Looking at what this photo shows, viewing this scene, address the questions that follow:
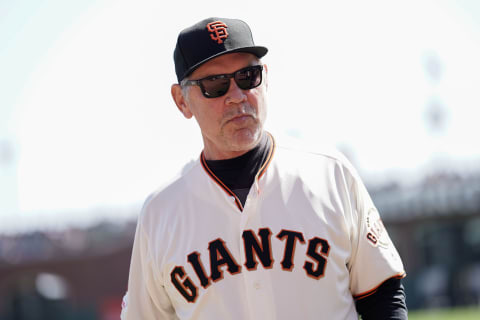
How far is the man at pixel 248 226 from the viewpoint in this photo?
291 cm

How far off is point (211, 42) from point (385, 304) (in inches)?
48.6

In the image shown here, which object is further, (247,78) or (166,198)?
(166,198)

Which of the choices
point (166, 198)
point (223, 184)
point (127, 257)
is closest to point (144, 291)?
point (166, 198)

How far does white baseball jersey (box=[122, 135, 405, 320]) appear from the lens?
2.90 metres

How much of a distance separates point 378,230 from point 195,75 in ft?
3.21

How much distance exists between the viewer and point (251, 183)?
10.2ft

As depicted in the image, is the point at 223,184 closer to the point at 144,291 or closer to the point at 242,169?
the point at 242,169

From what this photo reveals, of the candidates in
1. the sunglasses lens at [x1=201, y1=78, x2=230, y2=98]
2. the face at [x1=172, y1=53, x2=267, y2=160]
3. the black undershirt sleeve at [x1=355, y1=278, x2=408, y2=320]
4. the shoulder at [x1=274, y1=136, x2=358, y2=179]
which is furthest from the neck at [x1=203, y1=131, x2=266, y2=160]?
the black undershirt sleeve at [x1=355, y1=278, x2=408, y2=320]

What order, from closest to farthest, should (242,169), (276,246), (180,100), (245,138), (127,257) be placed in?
1. (276,246)
2. (245,138)
3. (242,169)
4. (180,100)
5. (127,257)

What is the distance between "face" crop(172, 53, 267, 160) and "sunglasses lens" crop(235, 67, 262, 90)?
0.02 m

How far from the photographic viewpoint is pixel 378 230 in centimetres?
304

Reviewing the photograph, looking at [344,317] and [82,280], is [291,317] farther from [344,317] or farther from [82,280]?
[82,280]

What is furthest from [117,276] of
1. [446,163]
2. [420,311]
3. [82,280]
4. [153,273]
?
[153,273]

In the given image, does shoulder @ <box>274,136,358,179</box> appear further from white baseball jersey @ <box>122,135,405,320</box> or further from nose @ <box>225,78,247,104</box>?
nose @ <box>225,78,247,104</box>
